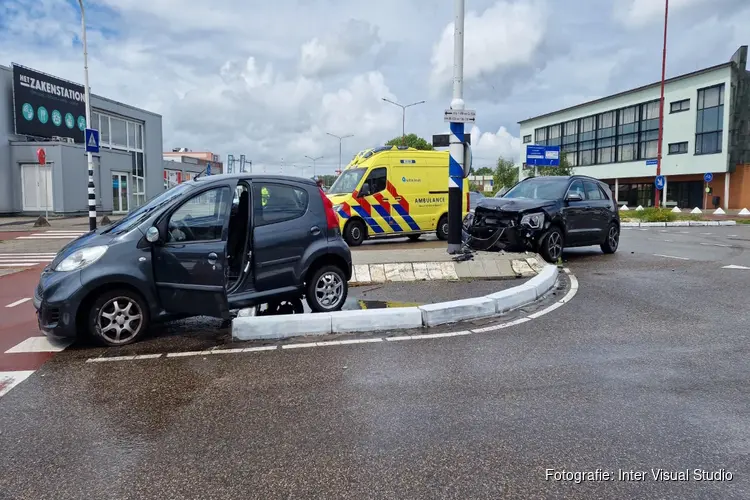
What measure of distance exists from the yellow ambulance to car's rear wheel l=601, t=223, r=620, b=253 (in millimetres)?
3584

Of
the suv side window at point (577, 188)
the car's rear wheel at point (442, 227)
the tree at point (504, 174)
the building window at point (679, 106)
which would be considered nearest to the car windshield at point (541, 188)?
the suv side window at point (577, 188)

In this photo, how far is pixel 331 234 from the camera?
6.99m

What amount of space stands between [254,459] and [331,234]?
389cm

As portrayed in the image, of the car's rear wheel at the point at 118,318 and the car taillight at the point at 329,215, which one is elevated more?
the car taillight at the point at 329,215

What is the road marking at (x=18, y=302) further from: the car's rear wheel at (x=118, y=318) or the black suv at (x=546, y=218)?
the black suv at (x=546, y=218)

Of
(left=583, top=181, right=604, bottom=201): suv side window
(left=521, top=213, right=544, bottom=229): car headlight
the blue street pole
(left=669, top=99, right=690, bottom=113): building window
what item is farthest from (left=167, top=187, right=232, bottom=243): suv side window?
(left=669, top=99, right=690, bottom=113): building window

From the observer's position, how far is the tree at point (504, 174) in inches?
2491

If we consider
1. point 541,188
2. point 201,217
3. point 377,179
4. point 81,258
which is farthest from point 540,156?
point 81,258

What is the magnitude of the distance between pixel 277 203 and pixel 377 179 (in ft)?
27.7

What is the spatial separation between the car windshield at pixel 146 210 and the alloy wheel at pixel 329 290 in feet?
6.27

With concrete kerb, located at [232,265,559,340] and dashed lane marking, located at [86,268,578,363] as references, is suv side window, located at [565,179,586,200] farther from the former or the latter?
dashed lane marking, located at [86,268,578,363]

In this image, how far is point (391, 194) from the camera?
15109mm

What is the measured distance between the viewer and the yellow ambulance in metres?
14.7

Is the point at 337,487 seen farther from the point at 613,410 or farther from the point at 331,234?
the point at 331,234
